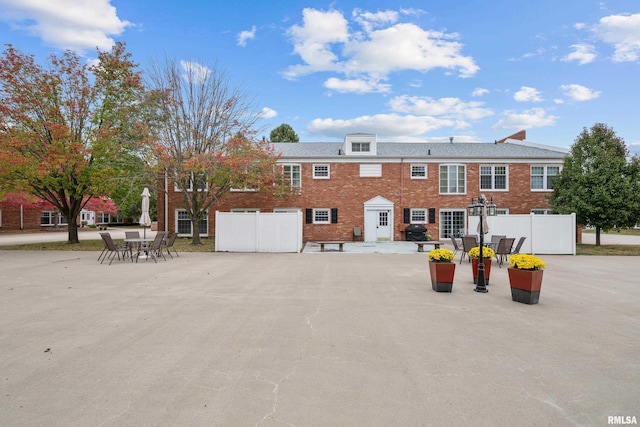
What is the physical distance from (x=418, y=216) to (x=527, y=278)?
1753 centimetres

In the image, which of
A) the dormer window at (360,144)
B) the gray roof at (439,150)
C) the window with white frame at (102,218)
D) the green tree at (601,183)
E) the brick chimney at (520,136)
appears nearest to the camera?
the green tree at (601,183)

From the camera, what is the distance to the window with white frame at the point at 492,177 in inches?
961

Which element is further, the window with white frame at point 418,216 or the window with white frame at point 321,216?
the window with white frame at point 321,216

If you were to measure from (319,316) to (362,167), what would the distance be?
62.8 feet

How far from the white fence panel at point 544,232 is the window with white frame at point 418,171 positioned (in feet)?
24.4

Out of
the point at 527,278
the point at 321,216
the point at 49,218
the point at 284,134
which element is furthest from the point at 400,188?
the point at 49,218

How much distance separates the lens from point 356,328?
215 inches

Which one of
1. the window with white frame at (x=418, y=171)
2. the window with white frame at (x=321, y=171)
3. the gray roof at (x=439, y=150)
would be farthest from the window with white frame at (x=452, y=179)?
the window with white frame at (x=321, y=171)

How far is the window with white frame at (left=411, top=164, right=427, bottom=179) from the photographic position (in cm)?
2438

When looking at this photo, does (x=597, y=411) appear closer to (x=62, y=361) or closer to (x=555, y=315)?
(x=555, y=315)

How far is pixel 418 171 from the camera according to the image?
24.5m

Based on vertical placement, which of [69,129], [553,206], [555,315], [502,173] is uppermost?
[69,129]

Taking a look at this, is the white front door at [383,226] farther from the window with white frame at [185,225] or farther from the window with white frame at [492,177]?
the window with white frame at [185,225]

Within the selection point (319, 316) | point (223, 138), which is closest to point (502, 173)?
point (223, 138)
